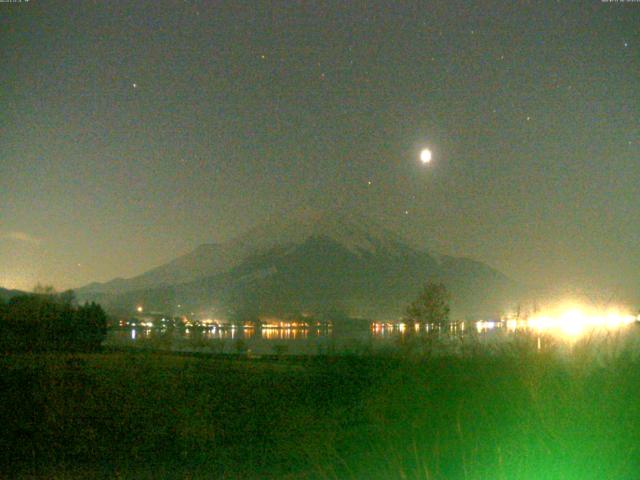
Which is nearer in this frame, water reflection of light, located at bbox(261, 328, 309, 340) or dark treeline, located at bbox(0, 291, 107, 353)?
dark treeline, located at bbox(0, 291, 107, 353)

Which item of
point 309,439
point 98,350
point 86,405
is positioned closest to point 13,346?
point 98,350

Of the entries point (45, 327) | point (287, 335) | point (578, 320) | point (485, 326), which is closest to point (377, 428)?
point (578, 320)

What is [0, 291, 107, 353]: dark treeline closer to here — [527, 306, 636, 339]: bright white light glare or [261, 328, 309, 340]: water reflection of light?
[527, 306, 636, 339]: bright white light glare

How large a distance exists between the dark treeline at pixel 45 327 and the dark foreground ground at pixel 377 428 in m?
22.4

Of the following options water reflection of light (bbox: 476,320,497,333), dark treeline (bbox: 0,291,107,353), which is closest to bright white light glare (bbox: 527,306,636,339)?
water reflection of light (bbox: 476,320,497,333)

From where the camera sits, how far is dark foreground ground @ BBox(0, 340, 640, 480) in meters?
9.70

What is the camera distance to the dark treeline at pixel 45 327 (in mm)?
39469

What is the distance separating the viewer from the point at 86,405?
17.0m

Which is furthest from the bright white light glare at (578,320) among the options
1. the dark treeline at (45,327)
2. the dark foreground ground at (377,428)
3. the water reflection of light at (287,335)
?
the water reflection of light at (287,335)

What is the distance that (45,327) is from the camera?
41.4 meters

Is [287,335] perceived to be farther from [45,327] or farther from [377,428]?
[377,428]

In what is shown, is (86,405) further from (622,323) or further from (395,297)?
(395,297)

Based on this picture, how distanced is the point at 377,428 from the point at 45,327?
1303 inches

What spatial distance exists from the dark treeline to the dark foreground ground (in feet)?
73.4
